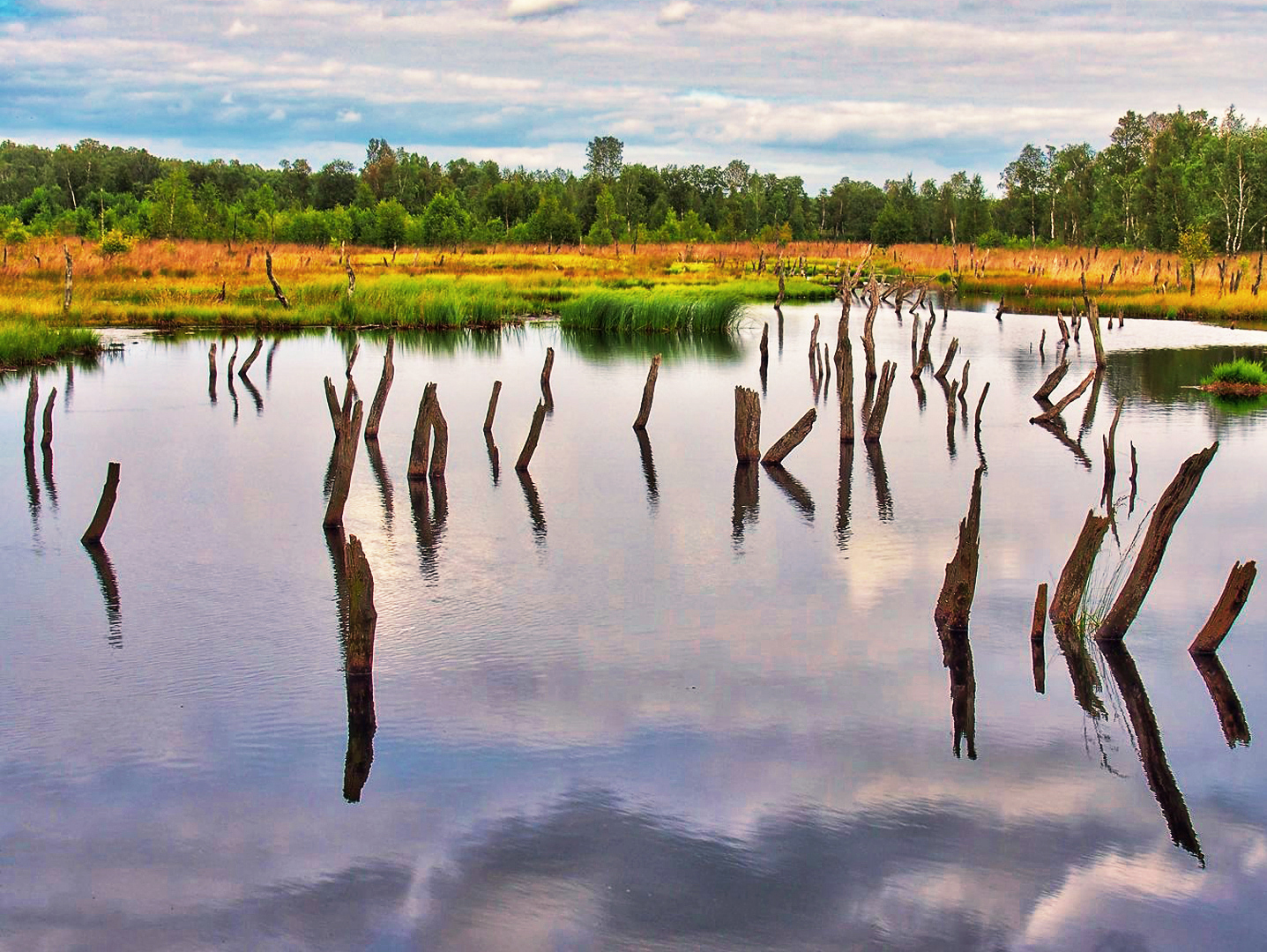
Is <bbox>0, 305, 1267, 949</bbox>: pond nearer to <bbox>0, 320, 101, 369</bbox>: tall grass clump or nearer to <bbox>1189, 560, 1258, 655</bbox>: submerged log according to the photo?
<bbox>1189, 560, 1258, 655</bbox>: submerged log

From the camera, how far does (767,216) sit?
13612cm

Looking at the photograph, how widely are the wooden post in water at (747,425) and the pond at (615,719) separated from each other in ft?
1.84

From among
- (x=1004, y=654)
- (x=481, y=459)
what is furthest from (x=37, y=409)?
(x=1004, y=654)

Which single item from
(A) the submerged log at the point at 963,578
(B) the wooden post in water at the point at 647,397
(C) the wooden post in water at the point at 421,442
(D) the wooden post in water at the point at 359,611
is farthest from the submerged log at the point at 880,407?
(D) the wooden post in water at the point at 359,611

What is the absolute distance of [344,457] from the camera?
16.9 m

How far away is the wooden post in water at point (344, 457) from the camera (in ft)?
54.8

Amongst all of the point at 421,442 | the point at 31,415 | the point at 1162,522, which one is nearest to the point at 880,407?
the point at 421,442

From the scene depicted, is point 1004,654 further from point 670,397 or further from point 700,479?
point 670,397

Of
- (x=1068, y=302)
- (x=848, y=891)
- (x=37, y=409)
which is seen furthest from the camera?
(x=1068, y=302)

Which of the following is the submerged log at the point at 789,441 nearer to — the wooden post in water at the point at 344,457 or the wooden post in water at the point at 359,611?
the wooden post in water at the point at 344,457

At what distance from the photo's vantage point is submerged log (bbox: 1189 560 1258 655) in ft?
39.4

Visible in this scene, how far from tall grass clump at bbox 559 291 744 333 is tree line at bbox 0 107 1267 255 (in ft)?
86.2

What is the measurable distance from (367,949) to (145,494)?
1440 centimetres

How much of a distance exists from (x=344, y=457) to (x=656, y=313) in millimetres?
31875
